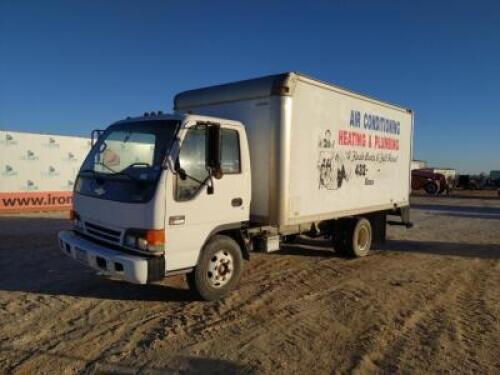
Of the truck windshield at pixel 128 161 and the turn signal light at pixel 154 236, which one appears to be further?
the truck windshield at pixel 128 161

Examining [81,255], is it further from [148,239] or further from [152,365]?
[152,365]

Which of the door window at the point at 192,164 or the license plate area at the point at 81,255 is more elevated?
the door window at the point at 192,164

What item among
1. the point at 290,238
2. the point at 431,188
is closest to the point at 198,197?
the point at 290,238

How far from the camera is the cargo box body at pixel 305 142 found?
6488mm

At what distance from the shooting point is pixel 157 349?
4.46 meters

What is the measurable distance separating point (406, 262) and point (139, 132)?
5.96 metres

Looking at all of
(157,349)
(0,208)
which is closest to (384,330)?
(157,349)

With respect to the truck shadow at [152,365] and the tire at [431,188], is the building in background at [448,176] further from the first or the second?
the truck shadow at [152,365]

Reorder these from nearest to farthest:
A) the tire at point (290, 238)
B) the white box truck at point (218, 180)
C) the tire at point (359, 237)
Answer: the white box truck at point (218, 180) → the tire at point (290, 238) → the tire at point (359, 237)

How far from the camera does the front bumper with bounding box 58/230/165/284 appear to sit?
502 centimetres

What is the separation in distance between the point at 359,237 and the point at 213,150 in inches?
194

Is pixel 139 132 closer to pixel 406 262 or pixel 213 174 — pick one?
pixel 213 174

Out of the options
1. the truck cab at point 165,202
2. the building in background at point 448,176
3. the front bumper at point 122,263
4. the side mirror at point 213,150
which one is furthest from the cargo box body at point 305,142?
the building in background at point 448,176

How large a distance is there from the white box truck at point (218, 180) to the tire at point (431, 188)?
31.3 meters
